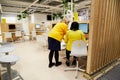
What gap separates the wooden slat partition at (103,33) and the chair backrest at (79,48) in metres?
0.25

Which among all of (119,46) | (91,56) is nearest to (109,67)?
(119,46)

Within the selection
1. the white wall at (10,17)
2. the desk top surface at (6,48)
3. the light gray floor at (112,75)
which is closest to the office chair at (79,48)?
the light gray floor at (112,75)

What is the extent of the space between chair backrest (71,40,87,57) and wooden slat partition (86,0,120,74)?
0.25 meters

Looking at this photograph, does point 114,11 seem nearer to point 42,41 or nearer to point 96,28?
point 96,28

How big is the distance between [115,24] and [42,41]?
3.44 metres

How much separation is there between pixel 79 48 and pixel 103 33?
2.26ft

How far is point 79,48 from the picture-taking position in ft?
8.64

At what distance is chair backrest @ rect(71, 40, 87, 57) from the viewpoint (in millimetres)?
2596

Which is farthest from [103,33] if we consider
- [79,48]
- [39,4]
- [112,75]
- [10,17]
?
[10,17]

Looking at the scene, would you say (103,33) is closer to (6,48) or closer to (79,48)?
(79,48)

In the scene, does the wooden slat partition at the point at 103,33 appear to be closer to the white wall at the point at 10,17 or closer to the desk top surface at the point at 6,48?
the desk top surface at the point at 6,48

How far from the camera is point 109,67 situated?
3.12m

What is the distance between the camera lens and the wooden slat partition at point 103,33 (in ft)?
7.50

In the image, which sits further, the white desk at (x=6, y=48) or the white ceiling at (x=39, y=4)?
the white ceiling at (x=39, y=4)
